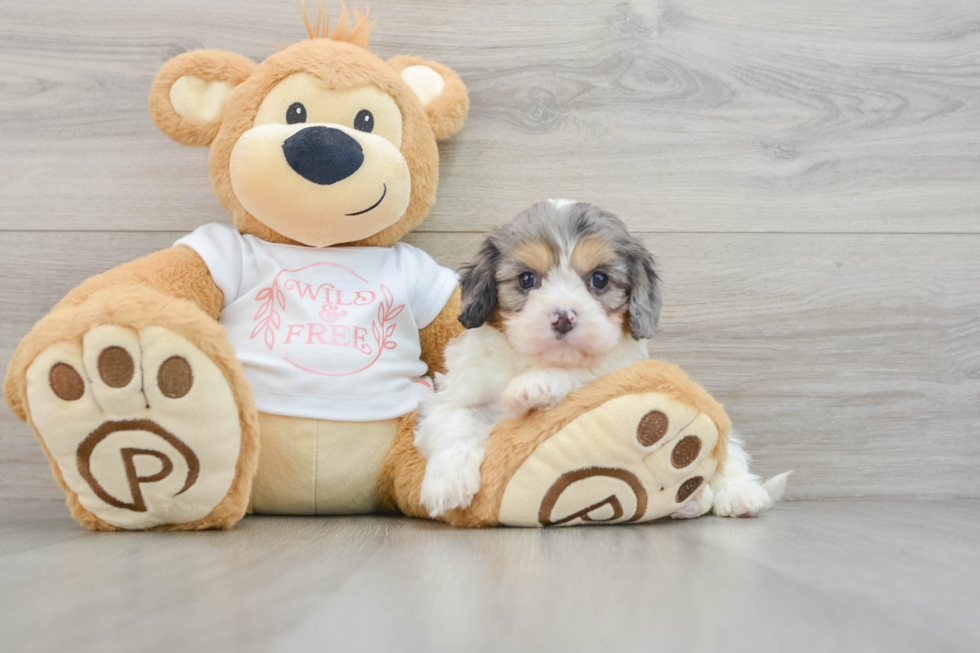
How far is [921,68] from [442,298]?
1471 millimetres

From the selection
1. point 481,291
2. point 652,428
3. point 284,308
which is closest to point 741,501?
point 652,428

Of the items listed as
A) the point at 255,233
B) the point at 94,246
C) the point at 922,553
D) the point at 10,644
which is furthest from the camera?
the point at 94,246

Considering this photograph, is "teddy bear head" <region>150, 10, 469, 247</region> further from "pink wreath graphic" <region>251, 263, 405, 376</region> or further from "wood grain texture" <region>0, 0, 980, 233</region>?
"wood grain texture" <region>0, 0, 980, 233</region>

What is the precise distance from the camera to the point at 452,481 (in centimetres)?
121

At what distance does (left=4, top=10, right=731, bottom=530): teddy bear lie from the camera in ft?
3.56

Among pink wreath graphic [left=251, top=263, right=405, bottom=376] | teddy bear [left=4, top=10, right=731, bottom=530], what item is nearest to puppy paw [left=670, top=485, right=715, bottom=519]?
teddy bear [left=4, top=10, right=731, bottom=530]

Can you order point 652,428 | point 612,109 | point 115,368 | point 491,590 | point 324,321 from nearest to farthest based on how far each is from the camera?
1. point 491,590
2. point 115,368
3. point 652,428
4. point 324,321
5. point 612,109

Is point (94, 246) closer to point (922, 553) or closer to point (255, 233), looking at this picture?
point (255, 233)

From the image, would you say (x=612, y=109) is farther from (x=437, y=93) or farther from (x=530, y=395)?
(x=530, y=395)

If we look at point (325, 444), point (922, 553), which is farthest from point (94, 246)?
point (922, 553)

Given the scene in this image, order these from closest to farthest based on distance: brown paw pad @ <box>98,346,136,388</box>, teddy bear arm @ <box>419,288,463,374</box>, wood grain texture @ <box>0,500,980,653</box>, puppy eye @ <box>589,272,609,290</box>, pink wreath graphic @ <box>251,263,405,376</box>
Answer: wood grain texture @ <box>0,500,980,653</box>
brown paw pad @ <box>98,346,136,388</box>
puppy eye @ <box>589,272,609,290</box>
pink wreath graphic @ <box>251,263,405,376</box>
teddy bear arm @ <box>419,288,463,374</box>

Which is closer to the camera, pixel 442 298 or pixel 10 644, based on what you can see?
pixel 10 644

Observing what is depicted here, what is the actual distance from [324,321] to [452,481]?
18.2 inches

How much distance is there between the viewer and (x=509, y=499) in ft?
3.93
